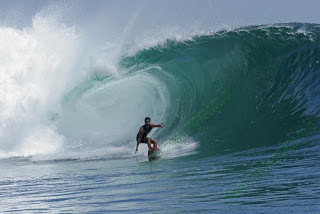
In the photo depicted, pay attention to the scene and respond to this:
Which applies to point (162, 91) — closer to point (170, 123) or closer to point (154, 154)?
point (170, 123)

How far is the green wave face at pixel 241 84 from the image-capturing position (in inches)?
477

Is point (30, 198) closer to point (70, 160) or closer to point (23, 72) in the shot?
point (70, 160)

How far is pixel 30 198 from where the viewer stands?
23.8 feet

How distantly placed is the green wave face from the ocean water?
0.05 m

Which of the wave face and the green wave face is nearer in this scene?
the green wave face

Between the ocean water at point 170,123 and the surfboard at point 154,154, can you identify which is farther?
the surfboard at point 154,154

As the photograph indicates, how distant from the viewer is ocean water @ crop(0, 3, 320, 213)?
624 cm

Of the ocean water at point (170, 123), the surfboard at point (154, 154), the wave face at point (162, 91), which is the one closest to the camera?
the ocean water at point (170, 123)

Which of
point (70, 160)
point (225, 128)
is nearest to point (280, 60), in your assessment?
point (225, 128)

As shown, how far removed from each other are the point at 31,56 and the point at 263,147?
1386cm

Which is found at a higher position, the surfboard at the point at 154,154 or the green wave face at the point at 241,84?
the green wave face at the point at 241,84

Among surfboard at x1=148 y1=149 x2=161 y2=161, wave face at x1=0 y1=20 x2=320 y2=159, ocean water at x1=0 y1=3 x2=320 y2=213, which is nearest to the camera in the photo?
ocean water at x1=0 y1=3 x2=320 y2=213

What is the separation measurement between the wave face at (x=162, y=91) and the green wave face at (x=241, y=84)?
0.04 metres

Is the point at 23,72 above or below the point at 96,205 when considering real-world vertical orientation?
above
